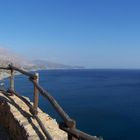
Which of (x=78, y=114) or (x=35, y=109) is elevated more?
(x=35, y=109)

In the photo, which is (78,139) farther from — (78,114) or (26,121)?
(78,114)

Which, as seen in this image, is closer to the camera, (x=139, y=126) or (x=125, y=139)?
(x=125, y=139)

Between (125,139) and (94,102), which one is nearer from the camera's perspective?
(125,139)

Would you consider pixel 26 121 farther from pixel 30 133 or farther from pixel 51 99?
pixel 51 99

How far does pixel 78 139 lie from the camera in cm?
362

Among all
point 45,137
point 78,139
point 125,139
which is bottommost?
point 125,139

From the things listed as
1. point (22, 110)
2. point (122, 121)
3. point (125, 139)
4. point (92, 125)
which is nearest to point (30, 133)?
point (22, 110)

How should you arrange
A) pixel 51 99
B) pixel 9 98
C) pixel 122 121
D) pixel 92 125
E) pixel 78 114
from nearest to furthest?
pixel 51 99 → pixel 9 98 → pixel 92 125 → pixel 122 121 → pixel 78 114

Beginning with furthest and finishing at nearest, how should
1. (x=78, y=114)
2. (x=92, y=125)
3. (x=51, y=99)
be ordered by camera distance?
(x=78, y=114) < (x=92, y=125) < (x=51, y=99)

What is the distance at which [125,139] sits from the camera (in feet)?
122

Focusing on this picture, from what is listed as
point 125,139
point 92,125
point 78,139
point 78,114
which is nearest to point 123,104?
point 78,114

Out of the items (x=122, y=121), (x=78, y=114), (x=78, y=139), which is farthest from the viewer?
(x=78, y=114)

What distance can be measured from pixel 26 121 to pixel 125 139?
32728mm

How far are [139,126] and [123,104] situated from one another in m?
19.4
